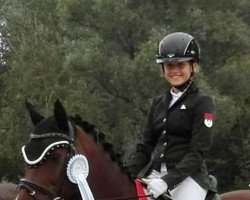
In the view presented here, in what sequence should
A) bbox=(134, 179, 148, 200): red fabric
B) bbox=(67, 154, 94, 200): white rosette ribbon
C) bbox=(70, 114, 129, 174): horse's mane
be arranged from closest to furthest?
bbox=(67, 154, 94, 200): white rosette ribbon < bbox=(70, 114, 129, 174): horse's mane < bbox=(134, 179, 148, 200): red fabric

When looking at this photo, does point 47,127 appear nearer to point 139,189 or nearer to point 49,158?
point 49,158

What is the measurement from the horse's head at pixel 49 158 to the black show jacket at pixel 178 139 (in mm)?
969

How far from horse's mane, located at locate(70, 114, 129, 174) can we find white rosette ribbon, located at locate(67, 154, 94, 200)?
1.04 feet

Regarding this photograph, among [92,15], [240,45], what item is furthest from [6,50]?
[240,45]

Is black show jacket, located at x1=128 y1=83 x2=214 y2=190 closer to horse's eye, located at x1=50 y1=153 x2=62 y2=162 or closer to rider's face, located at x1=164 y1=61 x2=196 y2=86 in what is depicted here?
rider's face, located at x1=164 y1=61 x2=196 y2=86

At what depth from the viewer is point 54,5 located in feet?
104

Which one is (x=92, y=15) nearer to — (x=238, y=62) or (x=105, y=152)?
(x=238, y=62)

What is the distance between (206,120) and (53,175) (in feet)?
4.71

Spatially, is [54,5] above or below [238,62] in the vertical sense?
above

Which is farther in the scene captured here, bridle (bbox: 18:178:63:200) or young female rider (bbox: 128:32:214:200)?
young female rider (bbox: 128:32:214:200)

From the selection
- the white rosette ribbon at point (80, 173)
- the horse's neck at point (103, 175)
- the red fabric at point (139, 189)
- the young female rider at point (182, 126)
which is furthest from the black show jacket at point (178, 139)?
the white rosette ribbon at point (80, 173)

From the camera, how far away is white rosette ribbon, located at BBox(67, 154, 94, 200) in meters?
4.44

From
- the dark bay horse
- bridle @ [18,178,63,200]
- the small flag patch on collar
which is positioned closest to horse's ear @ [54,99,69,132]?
the dark bay horse

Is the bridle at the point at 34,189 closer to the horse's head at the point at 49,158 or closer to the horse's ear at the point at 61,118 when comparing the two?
the horse's head at the point at 49,158
